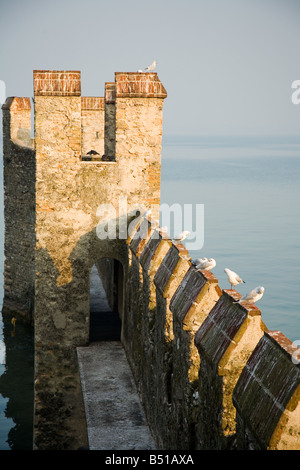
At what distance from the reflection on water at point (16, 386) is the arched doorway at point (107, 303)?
12.8 feet

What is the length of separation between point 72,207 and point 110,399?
3.87m

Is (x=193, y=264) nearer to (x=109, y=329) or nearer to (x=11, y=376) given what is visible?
(x=109, y=329)

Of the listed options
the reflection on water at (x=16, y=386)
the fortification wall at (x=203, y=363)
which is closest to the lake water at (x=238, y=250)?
the reflection on water at (x=16, y=386)

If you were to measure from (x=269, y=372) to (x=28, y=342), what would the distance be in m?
20.2

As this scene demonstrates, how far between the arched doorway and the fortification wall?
2810mm

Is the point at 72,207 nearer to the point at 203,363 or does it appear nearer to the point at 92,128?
the point at 203,363

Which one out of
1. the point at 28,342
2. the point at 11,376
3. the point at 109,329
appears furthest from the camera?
the point at 28,342

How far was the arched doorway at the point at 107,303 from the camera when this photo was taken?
1382 centimetres

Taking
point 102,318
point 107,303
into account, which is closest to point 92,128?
point 107,303

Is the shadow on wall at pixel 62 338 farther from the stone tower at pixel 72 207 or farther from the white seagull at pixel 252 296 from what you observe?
the white seagull at pixel 252 296

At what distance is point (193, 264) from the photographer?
25.7 feet

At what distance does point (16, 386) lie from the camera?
69.4ft

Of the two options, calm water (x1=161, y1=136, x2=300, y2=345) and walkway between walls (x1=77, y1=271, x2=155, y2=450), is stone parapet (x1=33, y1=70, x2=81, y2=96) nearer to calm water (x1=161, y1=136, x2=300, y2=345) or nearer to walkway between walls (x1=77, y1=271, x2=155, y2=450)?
walkway between walls (x1=77, y1=271, x2=155, y2=450)

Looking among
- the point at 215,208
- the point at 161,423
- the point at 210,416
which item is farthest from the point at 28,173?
the point at 215,208
